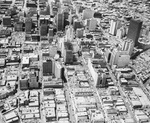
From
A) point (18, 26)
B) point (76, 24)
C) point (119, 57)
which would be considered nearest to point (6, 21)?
point (18, 26)

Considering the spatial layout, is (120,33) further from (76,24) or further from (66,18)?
(66,18)

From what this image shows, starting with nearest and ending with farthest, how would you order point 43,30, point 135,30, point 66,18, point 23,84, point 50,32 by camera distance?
point 23,84
point 135,30
point 50,32
point 43,30
point 66,18

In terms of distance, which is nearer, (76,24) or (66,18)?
(76,24)

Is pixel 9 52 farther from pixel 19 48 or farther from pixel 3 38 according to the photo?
pixel 3 38

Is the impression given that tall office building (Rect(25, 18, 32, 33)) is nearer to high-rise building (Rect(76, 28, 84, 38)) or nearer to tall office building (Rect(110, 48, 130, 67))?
high-rise building (Rect(76, 28, 84, 38))

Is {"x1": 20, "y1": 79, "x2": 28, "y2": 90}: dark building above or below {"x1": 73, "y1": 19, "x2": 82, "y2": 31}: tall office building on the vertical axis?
below

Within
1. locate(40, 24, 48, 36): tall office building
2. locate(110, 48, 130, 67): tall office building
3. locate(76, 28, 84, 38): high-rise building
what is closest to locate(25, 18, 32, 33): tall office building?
locate(40, 24, 48, 36): tall office building

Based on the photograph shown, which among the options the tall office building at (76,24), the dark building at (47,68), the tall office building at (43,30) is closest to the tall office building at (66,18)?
the tall office building at (76,24)

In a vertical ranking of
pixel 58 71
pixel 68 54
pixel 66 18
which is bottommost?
pixel 58 71

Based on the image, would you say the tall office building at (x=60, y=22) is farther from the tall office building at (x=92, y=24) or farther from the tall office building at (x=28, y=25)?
the tall office building at (x=92, y=24)

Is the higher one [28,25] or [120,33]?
[28,25]

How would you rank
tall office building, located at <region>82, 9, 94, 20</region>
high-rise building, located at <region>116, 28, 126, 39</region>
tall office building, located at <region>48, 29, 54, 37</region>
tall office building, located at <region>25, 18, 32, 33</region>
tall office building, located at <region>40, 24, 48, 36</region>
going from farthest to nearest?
tall office building, located at <region>82, 9, 94, 20</region> < high-rise building, located at <region>116, 28, 126, 39</region> < tall office building, located at <region>25, 18, 32, 33</region> < tall office building, located at <region>40, 24, 48, 36</region> < tall office building, located at <region>48, 29, 54, 37</region>

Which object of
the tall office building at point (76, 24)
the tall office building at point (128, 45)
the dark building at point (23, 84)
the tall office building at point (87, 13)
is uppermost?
the tall office building at point (87, 13)
